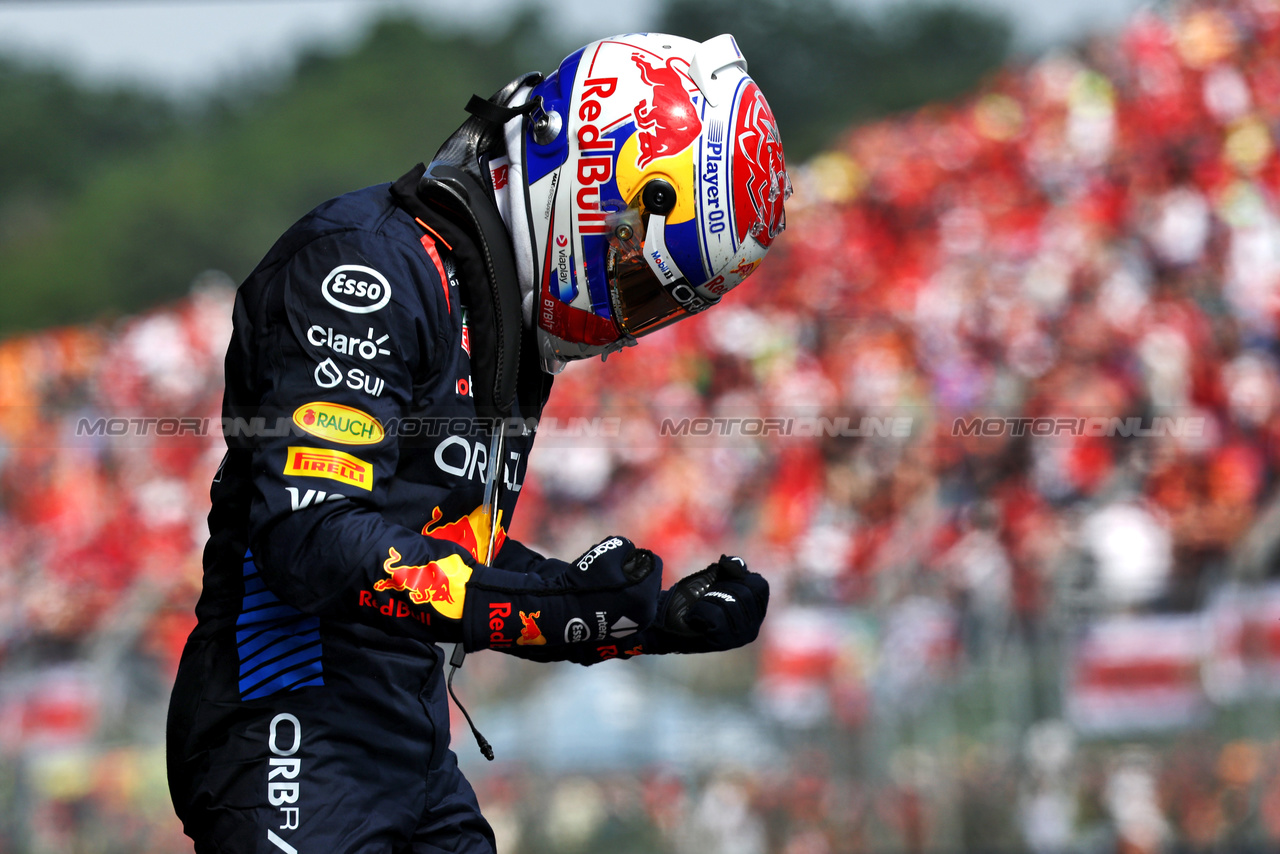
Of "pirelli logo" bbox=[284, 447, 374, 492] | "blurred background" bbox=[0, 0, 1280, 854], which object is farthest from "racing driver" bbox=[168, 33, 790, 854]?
"blurred background" bbox=[0, 0, 1280, 854]

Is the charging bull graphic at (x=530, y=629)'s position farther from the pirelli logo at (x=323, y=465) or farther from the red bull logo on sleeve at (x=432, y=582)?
the pirelli logo at (x=323, y=465)

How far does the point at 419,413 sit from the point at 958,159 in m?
10.4

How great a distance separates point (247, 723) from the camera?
7.34 feet

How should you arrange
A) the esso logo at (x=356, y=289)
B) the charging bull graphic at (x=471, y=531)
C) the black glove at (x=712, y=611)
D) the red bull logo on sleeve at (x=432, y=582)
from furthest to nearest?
the charging bull graphic at (x=471, y=531), the black glove at (x=712, y=611), the esso logo at (x=356, y=289), the red bull logo on sleeve at (x=432, y=582)

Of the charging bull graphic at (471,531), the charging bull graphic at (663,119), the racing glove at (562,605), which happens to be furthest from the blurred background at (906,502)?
the racing glove at (562,605)

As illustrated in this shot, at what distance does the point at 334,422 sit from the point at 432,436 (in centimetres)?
29

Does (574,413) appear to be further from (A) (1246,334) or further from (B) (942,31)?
(B) (942,31)

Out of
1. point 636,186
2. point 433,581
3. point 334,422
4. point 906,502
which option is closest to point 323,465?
point 334,422

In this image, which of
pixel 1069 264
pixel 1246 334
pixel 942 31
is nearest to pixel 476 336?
pixel 1246 334

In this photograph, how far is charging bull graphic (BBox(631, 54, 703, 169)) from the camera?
2371mm

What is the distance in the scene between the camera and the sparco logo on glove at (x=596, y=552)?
6.63 ft

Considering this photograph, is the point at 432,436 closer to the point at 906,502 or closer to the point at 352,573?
the point at 352,573

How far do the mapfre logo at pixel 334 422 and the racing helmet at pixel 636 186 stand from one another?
1.75 ft

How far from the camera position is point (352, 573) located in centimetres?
192
